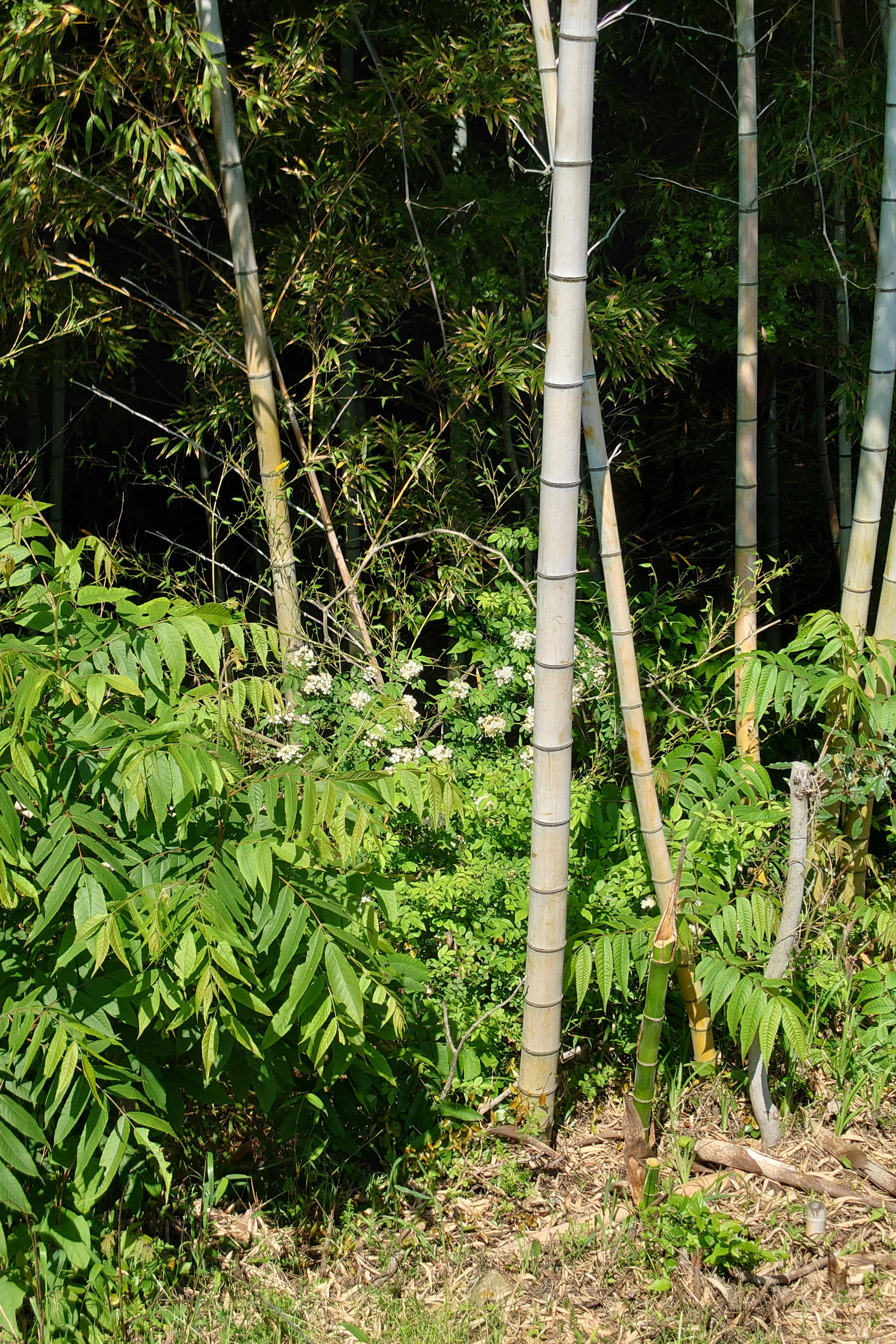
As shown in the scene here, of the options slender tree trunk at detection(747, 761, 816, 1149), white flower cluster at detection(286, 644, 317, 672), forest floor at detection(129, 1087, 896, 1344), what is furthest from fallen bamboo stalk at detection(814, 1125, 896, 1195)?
white flower cluster at detection(286, 644, 317, 672)

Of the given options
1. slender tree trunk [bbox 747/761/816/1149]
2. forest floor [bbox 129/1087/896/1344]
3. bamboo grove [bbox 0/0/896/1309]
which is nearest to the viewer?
bamboo grove [bbox 0/0/896/1309]

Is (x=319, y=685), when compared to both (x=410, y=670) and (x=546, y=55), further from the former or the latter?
(x=546, y=55)

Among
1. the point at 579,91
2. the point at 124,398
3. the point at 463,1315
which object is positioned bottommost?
the point at 463,1315

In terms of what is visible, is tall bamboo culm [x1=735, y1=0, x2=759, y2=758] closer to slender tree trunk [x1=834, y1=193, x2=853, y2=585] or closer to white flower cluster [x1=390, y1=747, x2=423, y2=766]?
slender tree trunk [x1=834, y1=193, x2=853, y2=585]

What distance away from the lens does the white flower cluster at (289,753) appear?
107 inches

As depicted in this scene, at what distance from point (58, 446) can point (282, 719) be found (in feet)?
6.40

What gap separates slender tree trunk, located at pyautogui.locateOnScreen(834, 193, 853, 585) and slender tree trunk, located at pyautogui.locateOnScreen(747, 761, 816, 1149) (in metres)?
1.04

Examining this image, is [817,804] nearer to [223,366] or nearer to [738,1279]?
Answer: [738,1279]

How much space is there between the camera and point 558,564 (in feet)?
6.80

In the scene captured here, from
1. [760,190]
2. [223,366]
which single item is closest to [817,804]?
[760,190]

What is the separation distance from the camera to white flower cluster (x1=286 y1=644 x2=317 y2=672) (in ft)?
9.65

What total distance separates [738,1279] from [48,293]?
3049 mm

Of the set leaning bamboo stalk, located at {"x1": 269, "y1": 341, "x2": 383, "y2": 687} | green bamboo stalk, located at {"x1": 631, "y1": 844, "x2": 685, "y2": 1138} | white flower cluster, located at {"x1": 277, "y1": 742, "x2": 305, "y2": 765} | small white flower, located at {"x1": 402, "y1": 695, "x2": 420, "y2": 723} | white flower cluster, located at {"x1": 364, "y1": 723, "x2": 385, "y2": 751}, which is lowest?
green bamboo stalk, located at {"x1": 631, "y1": 844, "x2": 685, "y2": 1138}

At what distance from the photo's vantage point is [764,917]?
95.1 inches
